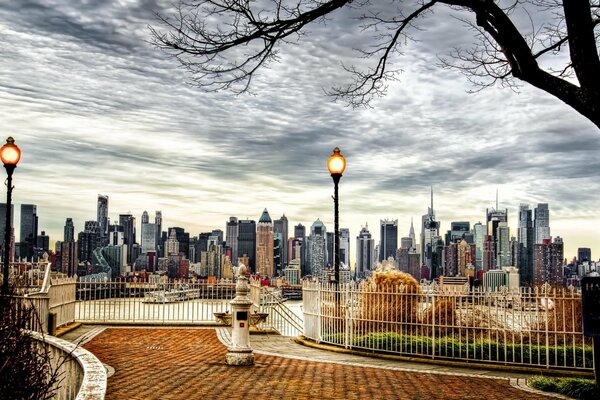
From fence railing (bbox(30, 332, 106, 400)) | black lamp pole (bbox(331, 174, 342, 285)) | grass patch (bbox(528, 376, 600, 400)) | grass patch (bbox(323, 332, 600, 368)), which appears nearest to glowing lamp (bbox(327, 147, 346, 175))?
black lamp pole (bbox(331, 174, 342, 285))

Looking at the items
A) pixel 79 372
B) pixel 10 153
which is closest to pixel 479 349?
pixel 79 372

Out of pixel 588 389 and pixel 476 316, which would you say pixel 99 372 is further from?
pixel 476 316

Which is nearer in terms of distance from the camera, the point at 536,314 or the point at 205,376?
the point at 205,376

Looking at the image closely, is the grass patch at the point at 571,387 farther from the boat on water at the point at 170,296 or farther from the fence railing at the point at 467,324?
the boat on water at the point at 170,296

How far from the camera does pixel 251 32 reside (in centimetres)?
1054

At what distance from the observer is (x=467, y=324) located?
15.7 m

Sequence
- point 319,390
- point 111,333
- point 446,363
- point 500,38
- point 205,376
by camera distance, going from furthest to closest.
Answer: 1. point 111,333
2. point 446,363
3. point 205,376
4. point 319,390
5. point 500,38

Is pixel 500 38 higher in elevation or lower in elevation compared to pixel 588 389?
higher

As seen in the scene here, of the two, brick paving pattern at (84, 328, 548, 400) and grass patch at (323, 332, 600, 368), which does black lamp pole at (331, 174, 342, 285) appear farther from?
brick paving pattern at (84, 328, 548, 400)

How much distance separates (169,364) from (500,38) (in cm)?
825

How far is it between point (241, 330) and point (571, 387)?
19.6ft

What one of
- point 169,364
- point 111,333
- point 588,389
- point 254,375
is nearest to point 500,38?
point 588,389

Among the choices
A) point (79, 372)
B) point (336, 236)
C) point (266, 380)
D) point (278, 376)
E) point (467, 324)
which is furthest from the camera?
point (336, 236)

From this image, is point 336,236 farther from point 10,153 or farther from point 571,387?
point 10,153
